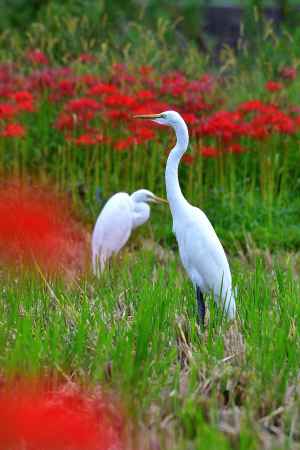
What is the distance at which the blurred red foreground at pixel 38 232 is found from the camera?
340cm

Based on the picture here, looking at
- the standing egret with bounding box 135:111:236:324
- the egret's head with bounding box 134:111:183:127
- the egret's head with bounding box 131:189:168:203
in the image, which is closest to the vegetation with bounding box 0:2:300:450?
the standing egret with bounding box 135:111:236:324

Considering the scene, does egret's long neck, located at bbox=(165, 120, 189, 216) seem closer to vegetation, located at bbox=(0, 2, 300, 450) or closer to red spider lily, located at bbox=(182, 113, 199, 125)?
vegetation, located at bbox=(0, 2, 300, 450)

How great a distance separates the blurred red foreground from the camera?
11.1 ft

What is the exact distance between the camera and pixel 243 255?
5832mm

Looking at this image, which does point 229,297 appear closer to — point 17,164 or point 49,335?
point 49,335

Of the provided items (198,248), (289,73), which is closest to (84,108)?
(289,73)

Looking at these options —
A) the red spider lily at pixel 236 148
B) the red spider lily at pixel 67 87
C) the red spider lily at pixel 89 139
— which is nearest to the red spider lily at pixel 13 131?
the red spider lily at pixel 89 139

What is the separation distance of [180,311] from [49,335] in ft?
2.85

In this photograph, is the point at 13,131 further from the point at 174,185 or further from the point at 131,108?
the point at 174,185

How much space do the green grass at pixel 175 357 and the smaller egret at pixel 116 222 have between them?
1.31 meters

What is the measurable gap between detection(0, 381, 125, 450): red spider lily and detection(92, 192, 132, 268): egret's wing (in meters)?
2.43

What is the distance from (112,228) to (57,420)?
3.00 m

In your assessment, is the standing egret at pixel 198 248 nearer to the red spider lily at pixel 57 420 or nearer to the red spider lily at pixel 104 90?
the red spider lily at pixel 57 420

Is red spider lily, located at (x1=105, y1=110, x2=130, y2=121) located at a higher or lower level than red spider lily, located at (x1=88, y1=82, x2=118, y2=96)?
lower
